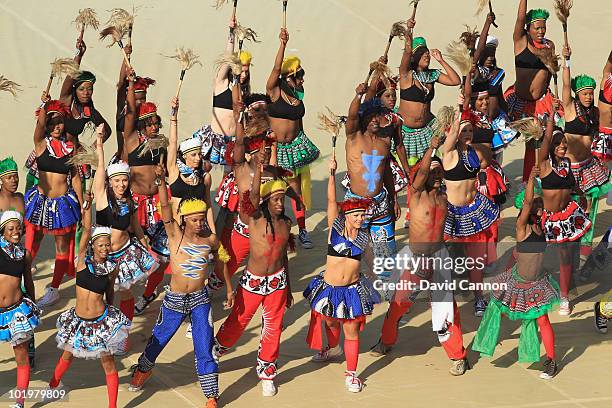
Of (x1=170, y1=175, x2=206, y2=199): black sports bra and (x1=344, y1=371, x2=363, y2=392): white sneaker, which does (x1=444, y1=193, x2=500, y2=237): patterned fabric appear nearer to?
(x1=344, y1=371, x2=363, y2=392): white sneaker

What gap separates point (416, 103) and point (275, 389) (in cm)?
442

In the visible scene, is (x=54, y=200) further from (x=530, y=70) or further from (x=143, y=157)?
(x=530, y=70)

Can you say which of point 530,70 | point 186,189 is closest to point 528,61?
point 530,70

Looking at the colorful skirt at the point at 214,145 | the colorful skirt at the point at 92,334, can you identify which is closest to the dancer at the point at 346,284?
the colorful skirt at the point at 92,334

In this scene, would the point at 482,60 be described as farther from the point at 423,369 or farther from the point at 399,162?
the point at 423,369

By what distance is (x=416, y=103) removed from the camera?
15219mm

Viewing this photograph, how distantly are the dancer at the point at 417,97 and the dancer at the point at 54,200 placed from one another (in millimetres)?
3753

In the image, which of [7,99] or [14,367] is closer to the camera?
[14,367]

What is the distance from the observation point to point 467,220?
1362 cm

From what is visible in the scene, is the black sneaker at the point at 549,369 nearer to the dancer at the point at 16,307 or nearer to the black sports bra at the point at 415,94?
the black sports bra at the point at 415,94

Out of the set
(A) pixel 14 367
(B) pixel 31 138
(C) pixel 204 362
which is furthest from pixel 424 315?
(B) pixel 31 138

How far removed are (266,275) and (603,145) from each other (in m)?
5.07

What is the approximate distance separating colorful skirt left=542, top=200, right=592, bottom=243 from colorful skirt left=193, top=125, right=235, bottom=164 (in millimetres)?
3616

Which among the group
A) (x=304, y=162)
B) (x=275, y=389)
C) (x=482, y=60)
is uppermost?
(x=482, y=60)
